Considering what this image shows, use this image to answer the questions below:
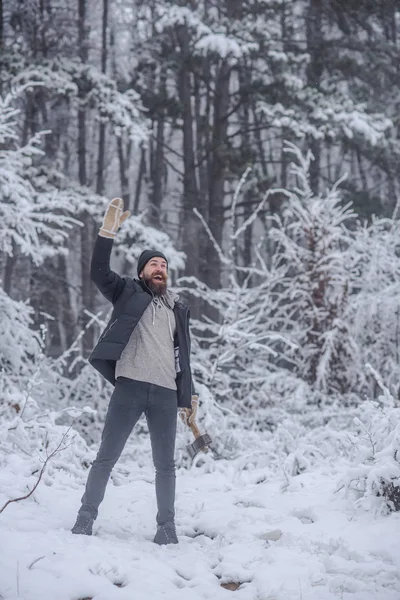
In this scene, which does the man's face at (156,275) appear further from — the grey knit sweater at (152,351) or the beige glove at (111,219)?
the beige glove at (111,219)

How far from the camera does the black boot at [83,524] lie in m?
4.03

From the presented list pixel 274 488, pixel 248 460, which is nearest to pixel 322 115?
pixel 248 460

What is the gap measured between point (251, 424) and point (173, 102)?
311 inches

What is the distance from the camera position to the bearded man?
4109 mm

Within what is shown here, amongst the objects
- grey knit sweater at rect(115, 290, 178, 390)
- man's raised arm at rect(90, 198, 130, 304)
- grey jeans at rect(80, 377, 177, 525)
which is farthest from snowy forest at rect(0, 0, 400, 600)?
man's raised arm at rect(90, 198, 130, 304)

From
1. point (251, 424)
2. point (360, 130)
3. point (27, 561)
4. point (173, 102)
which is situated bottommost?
point (251, 424)

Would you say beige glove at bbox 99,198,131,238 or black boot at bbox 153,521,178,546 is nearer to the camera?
beige glove at bbox 99,198,131,238

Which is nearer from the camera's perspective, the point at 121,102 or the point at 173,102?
the point at 121,102

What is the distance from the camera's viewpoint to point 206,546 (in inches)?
166

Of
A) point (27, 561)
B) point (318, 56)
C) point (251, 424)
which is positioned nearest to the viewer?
point (27, 561)

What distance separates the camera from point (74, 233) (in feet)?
41.3

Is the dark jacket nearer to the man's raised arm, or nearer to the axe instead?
the man's raised arm

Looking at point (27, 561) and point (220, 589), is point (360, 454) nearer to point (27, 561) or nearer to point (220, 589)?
point (220, 589)

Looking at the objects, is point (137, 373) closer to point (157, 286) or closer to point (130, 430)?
point (130, 430)
